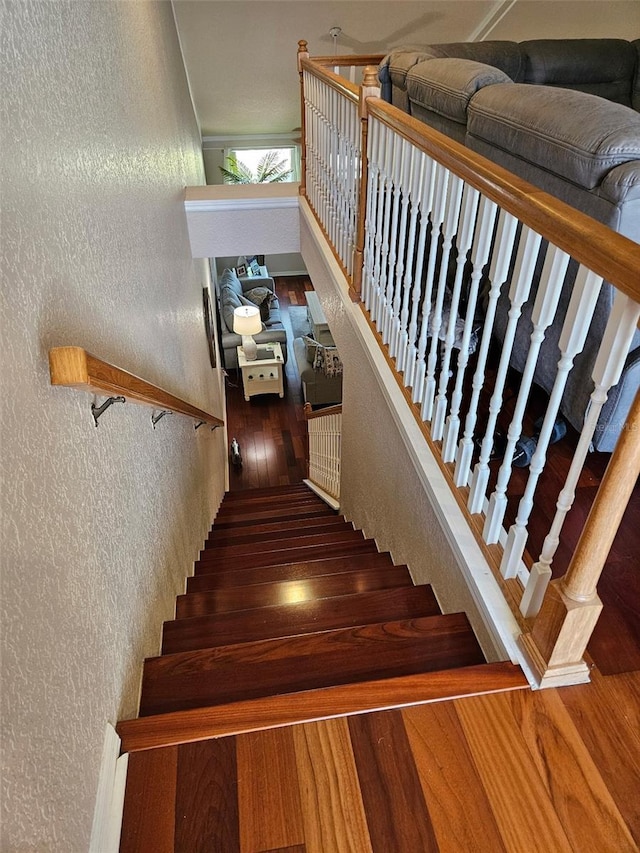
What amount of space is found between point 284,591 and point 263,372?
4817mm

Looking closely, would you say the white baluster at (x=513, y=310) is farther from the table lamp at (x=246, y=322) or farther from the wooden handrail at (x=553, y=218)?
the table lamp at (x=246, y=322)

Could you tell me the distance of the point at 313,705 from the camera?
1109 millimetres

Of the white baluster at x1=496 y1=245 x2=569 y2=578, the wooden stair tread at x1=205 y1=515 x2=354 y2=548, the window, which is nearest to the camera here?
the white baluster at x1=496 y1=245 x2=569 y2=578

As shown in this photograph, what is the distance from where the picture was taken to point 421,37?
209 inches

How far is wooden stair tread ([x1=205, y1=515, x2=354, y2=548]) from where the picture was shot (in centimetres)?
317

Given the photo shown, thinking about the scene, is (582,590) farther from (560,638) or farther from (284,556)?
(284,556)

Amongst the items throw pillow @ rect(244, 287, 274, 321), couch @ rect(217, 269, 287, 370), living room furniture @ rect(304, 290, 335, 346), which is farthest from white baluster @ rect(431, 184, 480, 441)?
throw pillow @ rect(244, 287, 274, 321)

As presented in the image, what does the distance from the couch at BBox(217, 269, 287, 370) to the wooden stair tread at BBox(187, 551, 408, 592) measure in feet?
15.6

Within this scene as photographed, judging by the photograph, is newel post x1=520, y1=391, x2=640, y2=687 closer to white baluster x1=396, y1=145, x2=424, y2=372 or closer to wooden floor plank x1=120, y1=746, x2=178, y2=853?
wooden floor plank x1=120, y1=746, x2=178, y2=853

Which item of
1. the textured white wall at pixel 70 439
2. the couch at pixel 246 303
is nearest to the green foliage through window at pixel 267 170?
the couch at pixel 246 303

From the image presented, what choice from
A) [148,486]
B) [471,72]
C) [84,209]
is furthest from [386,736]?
[471,72]

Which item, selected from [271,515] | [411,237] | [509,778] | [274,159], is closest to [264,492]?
[271,515]

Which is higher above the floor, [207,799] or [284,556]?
[207,799]

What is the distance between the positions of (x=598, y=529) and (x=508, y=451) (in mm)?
303
